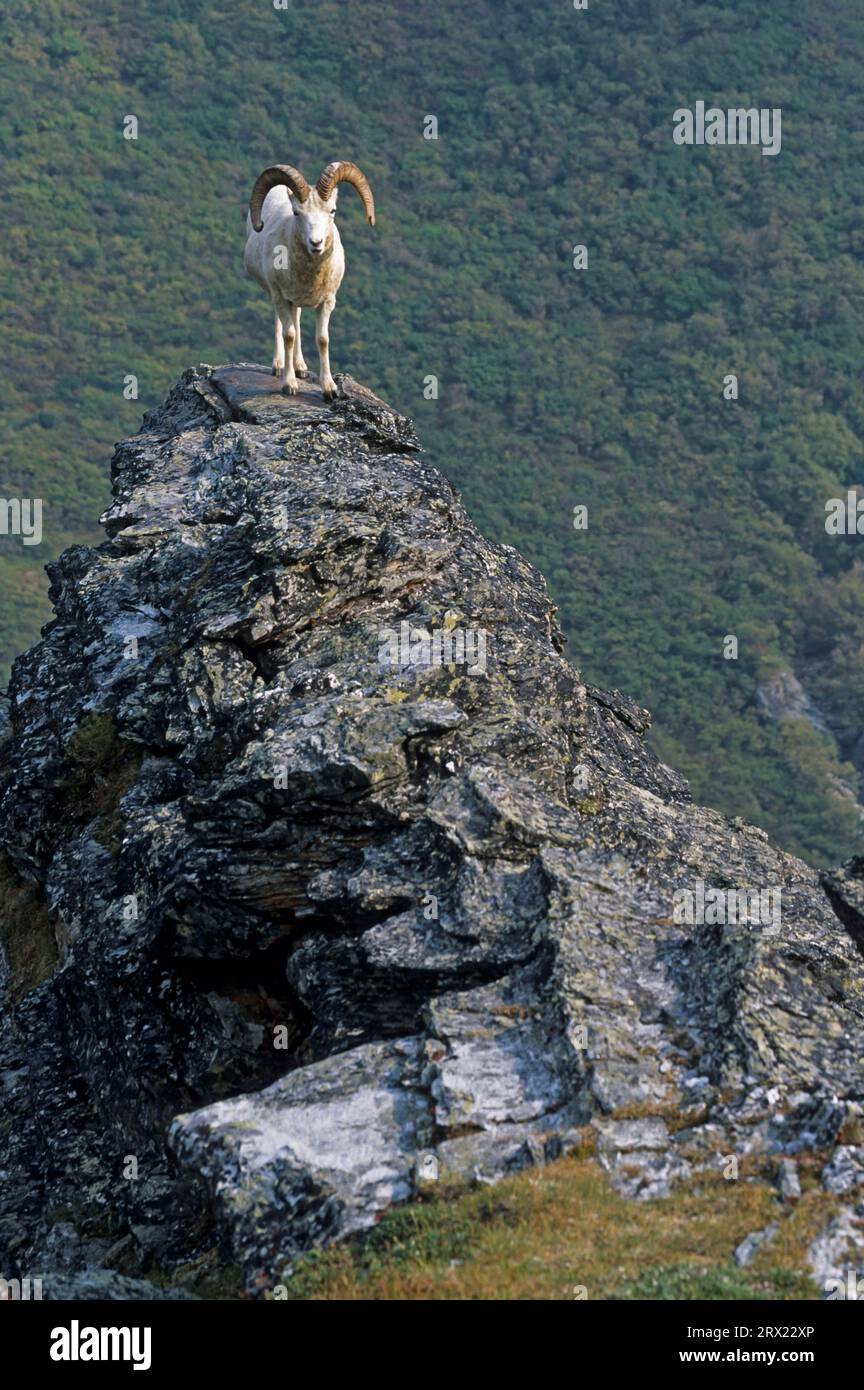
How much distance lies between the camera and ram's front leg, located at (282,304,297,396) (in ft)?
95.3

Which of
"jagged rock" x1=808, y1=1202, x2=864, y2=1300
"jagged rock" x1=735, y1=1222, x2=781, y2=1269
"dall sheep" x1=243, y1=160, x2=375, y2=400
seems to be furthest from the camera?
"dall sheep" x1=243, y1=160, x2=375, y2=400

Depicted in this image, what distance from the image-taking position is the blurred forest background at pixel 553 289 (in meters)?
98.9

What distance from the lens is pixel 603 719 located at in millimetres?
26219

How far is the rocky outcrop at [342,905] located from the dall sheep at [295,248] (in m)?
1.63

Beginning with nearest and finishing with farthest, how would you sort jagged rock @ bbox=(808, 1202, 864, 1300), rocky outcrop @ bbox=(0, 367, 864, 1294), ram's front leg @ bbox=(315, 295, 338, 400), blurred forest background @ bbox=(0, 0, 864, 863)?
1. jagged rock @ bbox=(808, 1202, 864, 1300)
2. rocky outcrop @ bbox=(0, 367, 864, 1294)
3. ram's front leg @ bbox=(315, 295, 338, 400)
4. blurred forest background @ bbox=(0, 0, 864, 863)

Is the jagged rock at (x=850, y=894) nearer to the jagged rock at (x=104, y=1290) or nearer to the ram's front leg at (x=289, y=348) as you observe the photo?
the jagged rock at (x=104, y=1290)

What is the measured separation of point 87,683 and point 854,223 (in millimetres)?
125442

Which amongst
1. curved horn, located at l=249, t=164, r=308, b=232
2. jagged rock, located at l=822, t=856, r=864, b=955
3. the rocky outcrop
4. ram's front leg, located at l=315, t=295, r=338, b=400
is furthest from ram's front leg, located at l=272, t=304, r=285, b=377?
jagged rock, located at l=822, t=856, r=864, b=955

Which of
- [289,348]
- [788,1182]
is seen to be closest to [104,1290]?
[788,1182]

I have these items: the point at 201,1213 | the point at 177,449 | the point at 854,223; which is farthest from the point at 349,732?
the point at 854,223

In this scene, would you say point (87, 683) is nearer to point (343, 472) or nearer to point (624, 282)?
point (343, 472)

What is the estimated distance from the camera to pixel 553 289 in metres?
135

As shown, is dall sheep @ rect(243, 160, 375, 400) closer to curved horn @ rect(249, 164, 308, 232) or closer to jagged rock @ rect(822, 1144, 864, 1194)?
curved horn @ rect(249, 164, 308, 232)

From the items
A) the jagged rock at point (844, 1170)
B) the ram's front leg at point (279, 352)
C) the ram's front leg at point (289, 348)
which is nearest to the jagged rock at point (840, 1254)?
the jagged rock at point (844, 1170)
